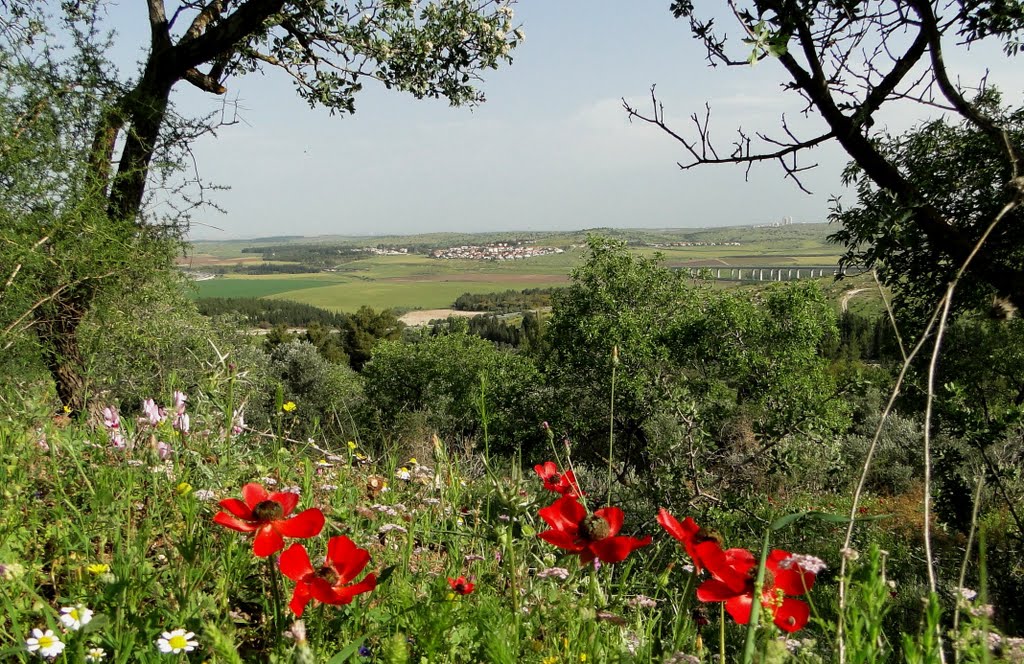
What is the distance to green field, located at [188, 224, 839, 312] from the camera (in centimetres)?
9781

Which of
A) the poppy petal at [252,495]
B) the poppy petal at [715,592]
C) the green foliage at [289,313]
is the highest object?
the poppy petal at [252,495]

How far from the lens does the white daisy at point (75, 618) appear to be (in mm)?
1037

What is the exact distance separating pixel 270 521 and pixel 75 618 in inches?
16.2

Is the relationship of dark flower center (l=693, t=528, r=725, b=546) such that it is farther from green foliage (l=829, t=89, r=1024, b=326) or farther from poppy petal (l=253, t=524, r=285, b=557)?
green foliage (l=829, t=89, r=1024, b=326)

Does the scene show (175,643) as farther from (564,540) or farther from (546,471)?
(546,471)

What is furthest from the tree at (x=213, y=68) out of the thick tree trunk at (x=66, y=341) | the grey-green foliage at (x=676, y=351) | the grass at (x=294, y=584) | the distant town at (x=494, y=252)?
the distant town at (x=494, y=252)

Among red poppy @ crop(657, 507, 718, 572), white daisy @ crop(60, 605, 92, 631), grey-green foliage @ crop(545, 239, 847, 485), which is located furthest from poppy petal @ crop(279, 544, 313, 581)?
grey-green foliage @ crop(545, 239, 847, 485)

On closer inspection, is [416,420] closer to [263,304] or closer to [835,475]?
[835,475]

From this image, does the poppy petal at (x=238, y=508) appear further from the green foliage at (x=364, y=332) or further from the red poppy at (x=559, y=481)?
the green foliage at (x=364, y=332)

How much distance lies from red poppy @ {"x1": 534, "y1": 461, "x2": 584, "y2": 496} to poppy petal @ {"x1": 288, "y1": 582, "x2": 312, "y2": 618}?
1.98 feet

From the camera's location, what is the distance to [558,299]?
1883 centimetres

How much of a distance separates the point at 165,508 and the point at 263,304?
3313 inches

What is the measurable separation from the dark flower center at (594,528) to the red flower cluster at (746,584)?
0.40 feet

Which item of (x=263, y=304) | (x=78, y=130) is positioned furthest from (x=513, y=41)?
(x=263, y=304)
